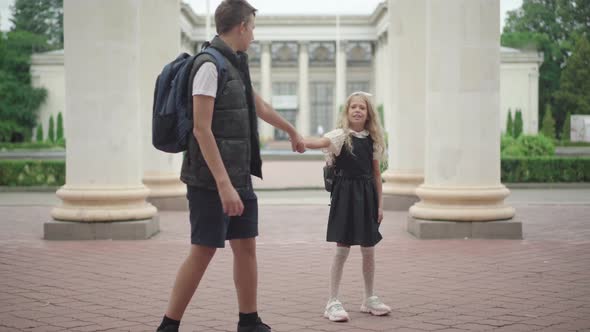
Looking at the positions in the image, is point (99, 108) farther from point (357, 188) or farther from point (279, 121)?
point (279, 121)

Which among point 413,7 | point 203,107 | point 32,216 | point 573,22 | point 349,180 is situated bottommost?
point 32,216

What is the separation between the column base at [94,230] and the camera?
10211 millimetres

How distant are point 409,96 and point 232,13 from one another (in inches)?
385

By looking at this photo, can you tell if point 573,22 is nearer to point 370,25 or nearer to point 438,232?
point 370,25

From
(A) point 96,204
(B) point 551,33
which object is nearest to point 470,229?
(A) point 96,204

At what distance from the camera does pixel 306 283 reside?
7.20m

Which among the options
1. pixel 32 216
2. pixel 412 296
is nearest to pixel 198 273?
pixel 412 296

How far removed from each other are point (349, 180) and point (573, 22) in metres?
71.5

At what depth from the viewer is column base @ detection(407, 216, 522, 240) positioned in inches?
400

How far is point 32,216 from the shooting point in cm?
1352

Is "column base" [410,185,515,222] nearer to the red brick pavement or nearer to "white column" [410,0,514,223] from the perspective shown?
"white column" [410,0,514,223]

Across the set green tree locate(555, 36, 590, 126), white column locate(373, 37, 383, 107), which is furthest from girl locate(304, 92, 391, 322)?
white column locate(373, 37, 383, 107)

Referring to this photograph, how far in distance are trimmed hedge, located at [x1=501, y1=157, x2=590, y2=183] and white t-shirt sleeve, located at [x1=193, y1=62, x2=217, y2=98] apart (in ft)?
61.9

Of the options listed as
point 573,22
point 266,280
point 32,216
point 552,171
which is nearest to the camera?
point 266,280
